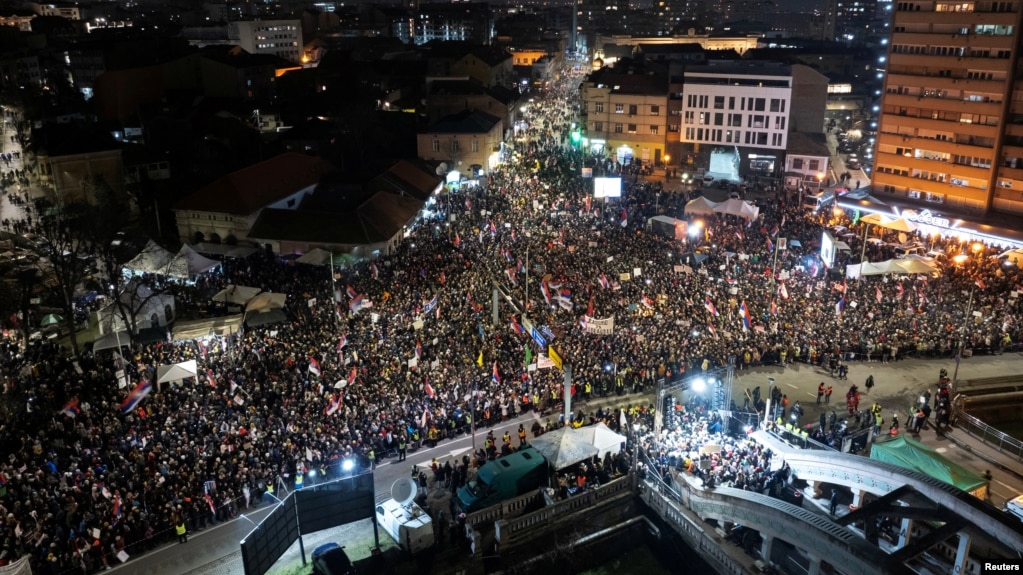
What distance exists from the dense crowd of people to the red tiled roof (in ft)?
16.1

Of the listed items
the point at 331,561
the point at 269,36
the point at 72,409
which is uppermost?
the point at 269,36

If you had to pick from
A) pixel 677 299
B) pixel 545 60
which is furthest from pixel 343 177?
pixel 545 60

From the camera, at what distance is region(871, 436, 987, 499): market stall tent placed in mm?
17203

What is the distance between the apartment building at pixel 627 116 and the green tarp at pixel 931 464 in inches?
1836

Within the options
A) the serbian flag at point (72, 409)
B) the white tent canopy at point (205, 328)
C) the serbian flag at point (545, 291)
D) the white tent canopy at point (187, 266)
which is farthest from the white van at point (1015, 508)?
the white tent canopy at point (187, 266)

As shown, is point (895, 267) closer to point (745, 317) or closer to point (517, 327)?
point (745, 317)

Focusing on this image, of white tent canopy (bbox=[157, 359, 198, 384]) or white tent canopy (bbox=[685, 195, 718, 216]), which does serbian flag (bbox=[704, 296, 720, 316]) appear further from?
white tent canopy (bbox=[157, 359, 198, 384])

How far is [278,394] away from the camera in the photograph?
21656 millimetres

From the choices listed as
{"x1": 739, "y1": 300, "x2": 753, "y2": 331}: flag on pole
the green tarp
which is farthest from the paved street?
the green tarp

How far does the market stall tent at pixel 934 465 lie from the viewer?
17.2 metres

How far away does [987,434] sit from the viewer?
21953mm

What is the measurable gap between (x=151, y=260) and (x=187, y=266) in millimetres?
1816

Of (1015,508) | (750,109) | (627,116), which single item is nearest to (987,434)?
(1015,508)

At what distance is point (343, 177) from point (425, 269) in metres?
16.5
